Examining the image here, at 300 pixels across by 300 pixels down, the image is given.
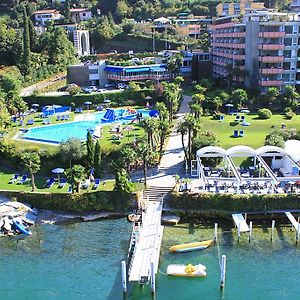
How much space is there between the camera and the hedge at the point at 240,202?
1651 inches

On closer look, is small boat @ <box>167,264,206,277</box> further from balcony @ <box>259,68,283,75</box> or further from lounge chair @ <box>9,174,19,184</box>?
balcony @ <box>259,68,283,75</box>

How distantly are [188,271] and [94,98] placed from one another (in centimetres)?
5284

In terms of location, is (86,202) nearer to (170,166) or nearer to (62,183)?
(62,183)

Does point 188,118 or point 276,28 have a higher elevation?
point 276,28

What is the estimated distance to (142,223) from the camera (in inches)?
1538

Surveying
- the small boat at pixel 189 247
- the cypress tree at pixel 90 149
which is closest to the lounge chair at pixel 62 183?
the cypress tree at pixel 90 149

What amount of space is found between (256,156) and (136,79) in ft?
163

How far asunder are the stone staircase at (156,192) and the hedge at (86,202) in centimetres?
205

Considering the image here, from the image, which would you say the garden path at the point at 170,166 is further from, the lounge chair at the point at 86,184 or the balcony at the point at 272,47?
the balcony at the point at 272,47

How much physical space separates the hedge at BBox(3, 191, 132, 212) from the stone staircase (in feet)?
6.71

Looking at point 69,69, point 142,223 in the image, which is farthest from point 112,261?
point 69,69

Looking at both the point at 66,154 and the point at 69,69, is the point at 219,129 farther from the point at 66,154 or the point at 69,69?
the point at 69,69

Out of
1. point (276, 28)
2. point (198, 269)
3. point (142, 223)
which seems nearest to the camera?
point (198, 269)

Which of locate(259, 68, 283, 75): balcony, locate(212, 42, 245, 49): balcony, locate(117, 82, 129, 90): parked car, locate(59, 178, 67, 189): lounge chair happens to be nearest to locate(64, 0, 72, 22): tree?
locate(117, 82, 129, 90): parked car
